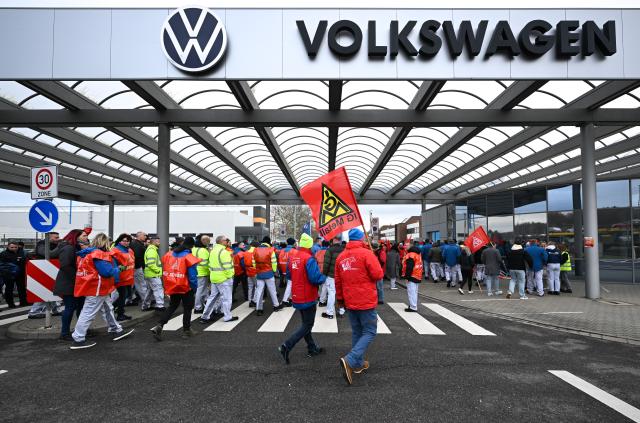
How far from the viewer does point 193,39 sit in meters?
9.66

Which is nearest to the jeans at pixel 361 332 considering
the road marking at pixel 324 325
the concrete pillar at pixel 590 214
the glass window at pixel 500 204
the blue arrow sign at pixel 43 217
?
the road marking at pixel 324 325

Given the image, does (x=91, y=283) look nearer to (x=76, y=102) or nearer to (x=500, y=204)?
(x=76, y=102)

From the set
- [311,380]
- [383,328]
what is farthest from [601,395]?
[383,328]

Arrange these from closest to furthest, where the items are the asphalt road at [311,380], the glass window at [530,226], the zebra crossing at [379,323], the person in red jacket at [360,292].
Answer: the asphalt road at [311,380], the person in red jacket at [360,292], the zebra crossing at [379,323], the glass window at [530,226]

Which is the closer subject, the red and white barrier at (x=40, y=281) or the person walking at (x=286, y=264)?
the red and white barrier at (x=40, y=281)

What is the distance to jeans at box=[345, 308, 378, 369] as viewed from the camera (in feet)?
15.2

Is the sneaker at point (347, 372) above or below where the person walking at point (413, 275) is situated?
below

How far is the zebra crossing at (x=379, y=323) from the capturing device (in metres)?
7.29

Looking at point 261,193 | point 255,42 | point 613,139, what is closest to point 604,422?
point 255,42

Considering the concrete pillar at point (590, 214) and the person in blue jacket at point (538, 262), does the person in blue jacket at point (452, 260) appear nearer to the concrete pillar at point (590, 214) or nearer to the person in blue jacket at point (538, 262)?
the person in blue jacket at point (538, 262)

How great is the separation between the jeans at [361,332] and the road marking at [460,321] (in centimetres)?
314

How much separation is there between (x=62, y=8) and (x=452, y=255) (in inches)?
553

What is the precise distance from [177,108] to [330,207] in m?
8.69

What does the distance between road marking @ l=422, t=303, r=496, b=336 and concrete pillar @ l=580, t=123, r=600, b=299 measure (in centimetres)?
499
